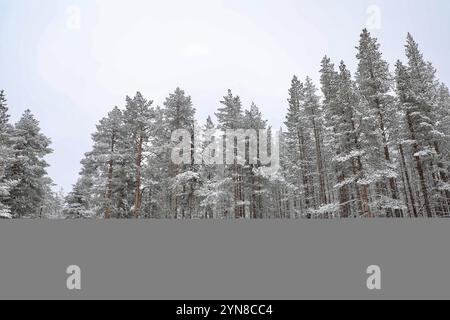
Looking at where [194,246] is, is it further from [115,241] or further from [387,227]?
[387,227]

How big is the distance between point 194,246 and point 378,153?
20.8 m

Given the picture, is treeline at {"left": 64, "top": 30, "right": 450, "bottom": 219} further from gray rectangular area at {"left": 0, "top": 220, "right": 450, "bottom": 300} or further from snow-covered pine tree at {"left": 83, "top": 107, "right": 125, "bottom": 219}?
gray rectangular area at {"left": 0, "top": 220, "right": 450, "bottom": 300}

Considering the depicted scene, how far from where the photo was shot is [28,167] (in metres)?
31.2

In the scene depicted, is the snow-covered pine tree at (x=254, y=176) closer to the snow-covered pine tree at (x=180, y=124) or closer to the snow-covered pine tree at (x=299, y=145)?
the snow-covered pine tree at (x=299, y=145)

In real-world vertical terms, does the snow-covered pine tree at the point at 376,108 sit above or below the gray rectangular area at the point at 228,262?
above

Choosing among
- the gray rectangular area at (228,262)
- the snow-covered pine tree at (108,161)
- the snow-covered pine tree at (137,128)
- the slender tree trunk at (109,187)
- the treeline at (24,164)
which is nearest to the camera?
the gray rectangular area at (228,262)

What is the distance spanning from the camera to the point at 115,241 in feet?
46.9

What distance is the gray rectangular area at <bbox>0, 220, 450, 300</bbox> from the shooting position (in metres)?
9.41

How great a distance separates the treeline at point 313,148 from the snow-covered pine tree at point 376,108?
8 centimetres

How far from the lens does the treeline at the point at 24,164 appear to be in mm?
29891

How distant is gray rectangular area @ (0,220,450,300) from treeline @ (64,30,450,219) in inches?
514

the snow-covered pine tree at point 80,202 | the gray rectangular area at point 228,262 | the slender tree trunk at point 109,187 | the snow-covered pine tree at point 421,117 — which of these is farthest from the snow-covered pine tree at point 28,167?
the snow-covered pine tree at point 421,117

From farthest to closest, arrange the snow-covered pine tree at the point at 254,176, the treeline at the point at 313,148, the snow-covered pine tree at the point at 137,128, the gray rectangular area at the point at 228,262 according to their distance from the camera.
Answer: the snow-covered pine tree at the point at 254,176 → the snow-covered pine tree at the point at 137,128 → the treeline at the point at 313,148 → the gray rectangular area at the point at 228,262

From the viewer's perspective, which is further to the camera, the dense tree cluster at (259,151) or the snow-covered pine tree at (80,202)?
the snow-covered pine tree at (80,202)
